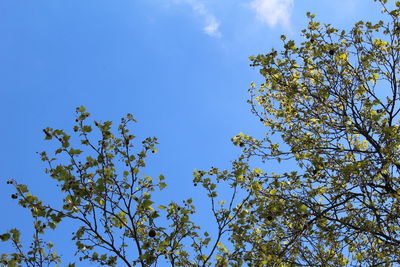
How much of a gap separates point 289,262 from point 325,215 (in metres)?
1.41

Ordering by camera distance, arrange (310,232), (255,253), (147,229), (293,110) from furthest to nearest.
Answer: (293,110)
(310,232)
(255,253)
(147,229)

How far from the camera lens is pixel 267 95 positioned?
428 inches

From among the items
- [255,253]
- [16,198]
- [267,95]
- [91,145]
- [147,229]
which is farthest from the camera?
[267,95]

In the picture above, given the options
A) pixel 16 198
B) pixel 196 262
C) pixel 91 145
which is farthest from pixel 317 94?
pixel 16 198

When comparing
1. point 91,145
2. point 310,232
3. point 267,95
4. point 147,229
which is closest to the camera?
point 91,145

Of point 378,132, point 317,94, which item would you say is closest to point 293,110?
point 317,94

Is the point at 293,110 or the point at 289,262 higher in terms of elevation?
the point at 293,110

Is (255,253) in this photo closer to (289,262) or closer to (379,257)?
(289,262)

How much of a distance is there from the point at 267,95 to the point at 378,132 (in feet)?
11.9

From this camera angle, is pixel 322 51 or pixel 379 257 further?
pixel 322 51

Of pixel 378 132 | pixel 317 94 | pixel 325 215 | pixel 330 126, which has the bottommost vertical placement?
pixel 325 215

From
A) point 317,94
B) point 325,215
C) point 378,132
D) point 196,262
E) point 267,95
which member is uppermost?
point 267,95

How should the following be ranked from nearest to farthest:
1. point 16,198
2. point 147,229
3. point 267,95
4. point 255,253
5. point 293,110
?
point 16,198, point 147,229, point 255,253, point 293,110, point 267,95

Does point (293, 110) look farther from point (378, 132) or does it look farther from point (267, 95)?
point (378, 132)
